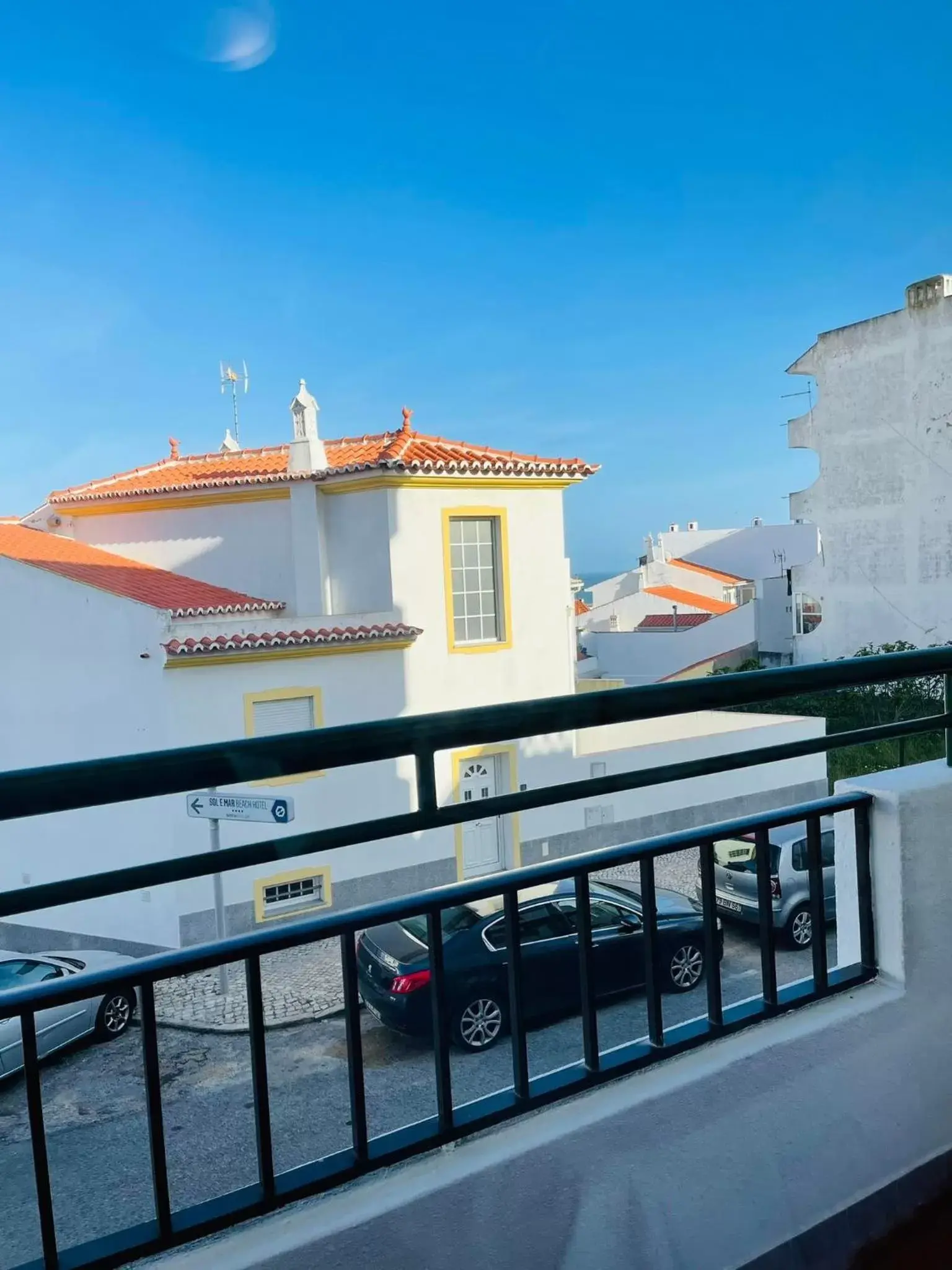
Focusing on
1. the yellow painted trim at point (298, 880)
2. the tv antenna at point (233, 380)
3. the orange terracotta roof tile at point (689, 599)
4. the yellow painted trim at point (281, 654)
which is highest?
the tv antenna at point (233, 380)

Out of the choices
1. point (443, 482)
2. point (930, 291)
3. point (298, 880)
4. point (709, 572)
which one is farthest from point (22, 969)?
point (709, 572)

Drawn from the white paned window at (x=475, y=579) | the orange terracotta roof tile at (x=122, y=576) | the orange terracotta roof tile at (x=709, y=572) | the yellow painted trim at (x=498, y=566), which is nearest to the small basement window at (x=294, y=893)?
the orange terracotta roof tile at (x=122, y=576)

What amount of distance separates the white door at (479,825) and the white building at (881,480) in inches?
391

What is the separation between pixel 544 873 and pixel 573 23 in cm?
2595

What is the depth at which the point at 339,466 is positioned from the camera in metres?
13.7

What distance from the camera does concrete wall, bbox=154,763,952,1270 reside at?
133 centimetres

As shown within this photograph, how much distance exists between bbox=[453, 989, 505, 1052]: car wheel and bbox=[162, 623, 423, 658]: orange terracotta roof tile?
9.91 metres

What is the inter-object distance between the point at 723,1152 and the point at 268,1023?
0.77 meters

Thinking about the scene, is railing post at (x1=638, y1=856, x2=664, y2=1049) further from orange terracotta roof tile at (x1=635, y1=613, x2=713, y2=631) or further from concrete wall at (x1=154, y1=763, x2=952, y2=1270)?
orange terracotta roof tile at (x1=635, y1=613, x2=713, y2=631)

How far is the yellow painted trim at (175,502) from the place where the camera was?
14.2m

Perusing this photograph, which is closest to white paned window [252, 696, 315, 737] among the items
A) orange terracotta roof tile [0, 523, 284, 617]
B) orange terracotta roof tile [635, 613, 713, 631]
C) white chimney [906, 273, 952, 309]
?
orange terracotta roof tile [0, 523, 284, 617]

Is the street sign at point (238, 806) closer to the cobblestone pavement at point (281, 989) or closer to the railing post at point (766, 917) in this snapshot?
the cobblestone pavement at point (281, 989)

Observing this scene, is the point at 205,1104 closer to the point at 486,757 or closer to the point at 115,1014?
the point at 115,1014

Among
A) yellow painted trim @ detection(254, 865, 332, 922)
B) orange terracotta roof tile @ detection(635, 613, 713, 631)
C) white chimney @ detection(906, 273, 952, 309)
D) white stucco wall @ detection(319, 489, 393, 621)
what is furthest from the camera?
orange terracotta roof tile @ detection(635, 613, 713, 631)
